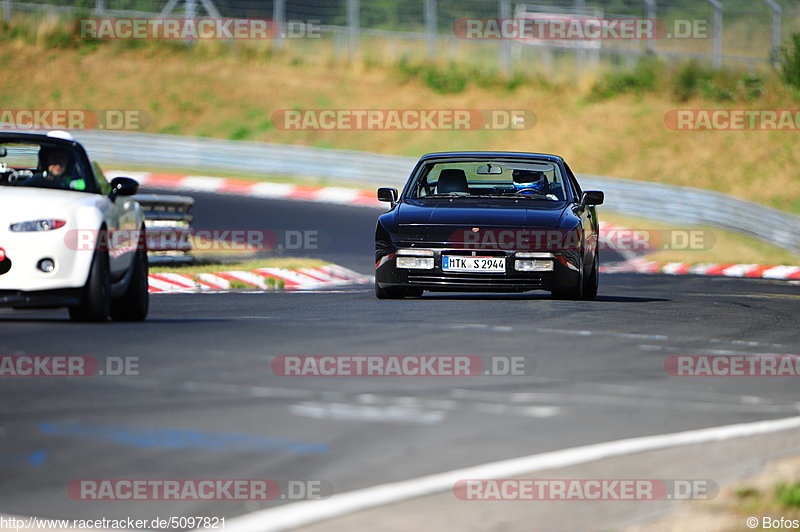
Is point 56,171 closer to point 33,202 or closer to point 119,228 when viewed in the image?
point 119,228

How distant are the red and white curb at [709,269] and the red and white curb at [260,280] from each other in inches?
205

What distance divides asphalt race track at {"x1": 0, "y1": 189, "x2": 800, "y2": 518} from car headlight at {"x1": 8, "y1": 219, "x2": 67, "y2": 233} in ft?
2.27

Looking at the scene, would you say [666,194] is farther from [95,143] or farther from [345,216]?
[95,143]

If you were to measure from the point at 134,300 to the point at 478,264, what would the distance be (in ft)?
11.0

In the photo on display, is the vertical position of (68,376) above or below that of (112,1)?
below

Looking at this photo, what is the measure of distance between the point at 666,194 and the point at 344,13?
1524cm

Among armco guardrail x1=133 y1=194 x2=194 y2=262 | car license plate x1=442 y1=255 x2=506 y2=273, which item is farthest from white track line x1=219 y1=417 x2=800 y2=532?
armco guardrail x1=133 y1=194 x2=194 y2=262

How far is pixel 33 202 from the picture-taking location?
1011 cm

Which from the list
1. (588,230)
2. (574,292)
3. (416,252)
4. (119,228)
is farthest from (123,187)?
(588,230)

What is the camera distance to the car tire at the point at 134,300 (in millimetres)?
11102

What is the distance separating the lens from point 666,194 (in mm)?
30672

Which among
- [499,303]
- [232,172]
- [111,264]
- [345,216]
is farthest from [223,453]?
[232,172]

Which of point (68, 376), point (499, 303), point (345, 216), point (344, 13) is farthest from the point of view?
point (344, 13)

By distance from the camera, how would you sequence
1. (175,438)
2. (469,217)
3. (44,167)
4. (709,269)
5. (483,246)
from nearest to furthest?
(175,438), (44,167), (483,246), (469,217), (709,269)
